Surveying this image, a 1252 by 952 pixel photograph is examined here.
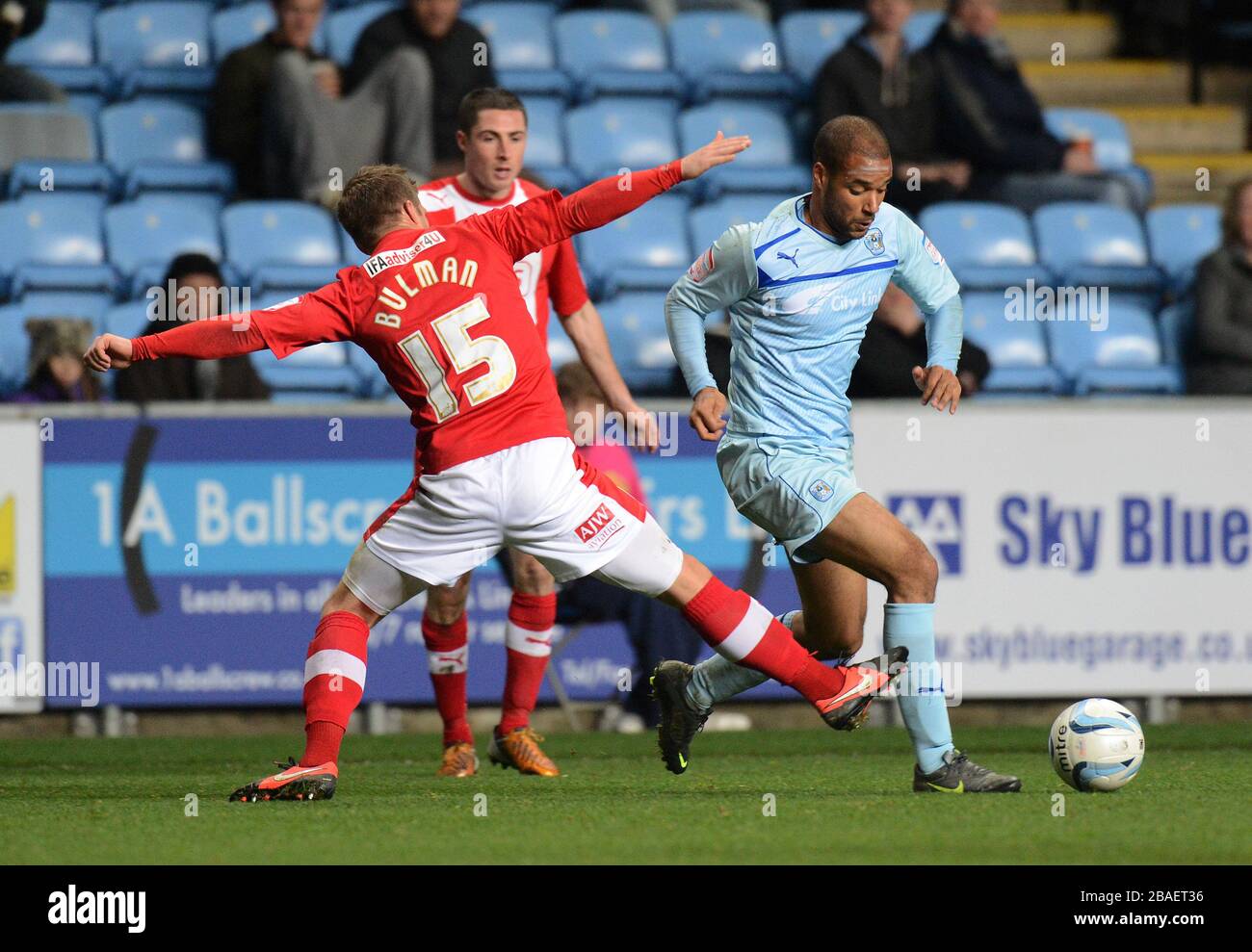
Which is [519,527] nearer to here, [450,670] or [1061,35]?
[450,670]

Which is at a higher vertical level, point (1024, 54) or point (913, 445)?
point (1024, 54)

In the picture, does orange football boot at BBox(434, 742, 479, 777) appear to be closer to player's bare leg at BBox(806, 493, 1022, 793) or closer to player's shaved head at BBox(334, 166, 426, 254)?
player's bare leg at BBox(806, 493, 1022, 793)

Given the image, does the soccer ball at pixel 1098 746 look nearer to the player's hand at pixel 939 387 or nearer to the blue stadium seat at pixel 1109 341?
the player's hand at pixel 939 387

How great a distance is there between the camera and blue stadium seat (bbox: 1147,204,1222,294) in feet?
41.3

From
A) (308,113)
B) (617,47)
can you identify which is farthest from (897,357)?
(617,47)

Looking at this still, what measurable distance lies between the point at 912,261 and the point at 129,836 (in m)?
2.93

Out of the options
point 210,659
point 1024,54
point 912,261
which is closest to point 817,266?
point 912,261

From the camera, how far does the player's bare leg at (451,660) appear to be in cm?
761

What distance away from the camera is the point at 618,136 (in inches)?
499

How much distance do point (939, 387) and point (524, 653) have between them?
220 centimetres

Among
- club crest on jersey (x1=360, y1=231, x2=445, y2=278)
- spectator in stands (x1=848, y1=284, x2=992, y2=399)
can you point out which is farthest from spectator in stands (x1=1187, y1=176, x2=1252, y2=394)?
club crest on jersey (x1=360, y1=231, x2=445, y2=278)

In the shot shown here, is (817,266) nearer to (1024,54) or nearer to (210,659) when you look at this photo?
(210,659)

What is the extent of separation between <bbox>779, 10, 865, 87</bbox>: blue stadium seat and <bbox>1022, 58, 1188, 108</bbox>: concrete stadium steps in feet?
4.86

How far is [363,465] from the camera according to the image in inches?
379
